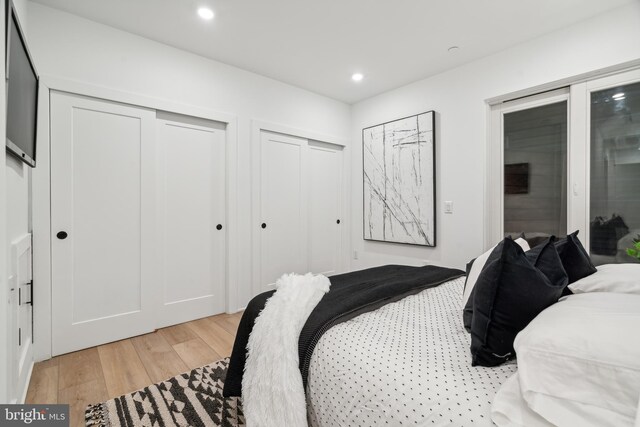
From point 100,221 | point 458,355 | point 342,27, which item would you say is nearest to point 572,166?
point 342,27

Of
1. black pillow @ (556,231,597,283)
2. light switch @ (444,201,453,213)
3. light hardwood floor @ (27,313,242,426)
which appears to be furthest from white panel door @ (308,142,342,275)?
black pillow @ (556,231,597,283)

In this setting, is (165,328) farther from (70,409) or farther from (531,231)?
(531,231)

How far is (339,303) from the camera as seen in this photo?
139 cm

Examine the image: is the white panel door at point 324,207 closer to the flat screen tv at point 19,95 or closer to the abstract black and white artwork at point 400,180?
the abstract black and white artwork at point 400,180

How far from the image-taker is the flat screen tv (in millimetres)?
1361

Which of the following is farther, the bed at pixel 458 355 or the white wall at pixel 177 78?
the white wall at pixel 177 78

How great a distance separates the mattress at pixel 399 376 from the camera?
2.64 ft

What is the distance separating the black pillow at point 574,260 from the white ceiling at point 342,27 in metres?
1.81

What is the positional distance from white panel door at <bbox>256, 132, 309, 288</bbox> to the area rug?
1606 millimetres

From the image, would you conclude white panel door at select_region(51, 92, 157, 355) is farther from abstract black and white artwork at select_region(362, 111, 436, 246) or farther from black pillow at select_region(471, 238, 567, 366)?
black pillow at select_region(471, 238, 567, 366)

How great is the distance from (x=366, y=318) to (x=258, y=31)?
95.8 inches

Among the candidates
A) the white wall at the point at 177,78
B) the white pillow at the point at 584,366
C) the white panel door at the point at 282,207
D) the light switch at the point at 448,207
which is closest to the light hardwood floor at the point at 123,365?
the white wall at the point at 177,78

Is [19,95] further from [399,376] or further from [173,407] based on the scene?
[399,376]

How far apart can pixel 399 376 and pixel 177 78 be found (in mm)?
2984
